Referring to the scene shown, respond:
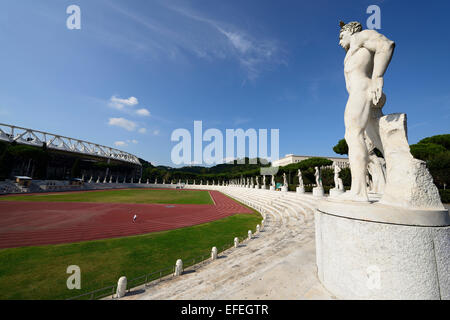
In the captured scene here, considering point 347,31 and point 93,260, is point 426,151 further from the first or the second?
point 93,260

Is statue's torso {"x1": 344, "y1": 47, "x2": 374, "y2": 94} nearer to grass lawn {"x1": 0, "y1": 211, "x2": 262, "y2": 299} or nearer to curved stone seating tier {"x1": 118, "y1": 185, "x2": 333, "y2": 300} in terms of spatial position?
curved stone seating tier {"x1": 118, "y1": 185, "x2": 333, "y2": 300}

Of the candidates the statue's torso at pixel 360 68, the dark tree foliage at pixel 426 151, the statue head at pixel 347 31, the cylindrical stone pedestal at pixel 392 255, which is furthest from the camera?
the dark tree foliage at pixel 426 151

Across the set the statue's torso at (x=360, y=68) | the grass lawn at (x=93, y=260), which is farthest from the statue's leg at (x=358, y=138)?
the grass lawn at (x=93, y=260)

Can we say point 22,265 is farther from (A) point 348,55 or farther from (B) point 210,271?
(A) point 348,55

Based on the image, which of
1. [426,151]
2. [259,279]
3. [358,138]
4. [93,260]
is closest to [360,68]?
[358,138]

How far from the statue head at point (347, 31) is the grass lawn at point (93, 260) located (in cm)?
970

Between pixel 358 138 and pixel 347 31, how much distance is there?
312cm

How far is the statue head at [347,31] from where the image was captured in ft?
15.4

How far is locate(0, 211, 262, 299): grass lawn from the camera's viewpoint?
5.75m

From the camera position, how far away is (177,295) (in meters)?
4.17

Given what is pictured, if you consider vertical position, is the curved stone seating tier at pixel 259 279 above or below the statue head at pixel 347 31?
below

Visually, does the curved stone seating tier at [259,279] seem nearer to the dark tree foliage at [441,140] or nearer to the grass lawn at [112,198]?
the grass lawn at [112,198]
